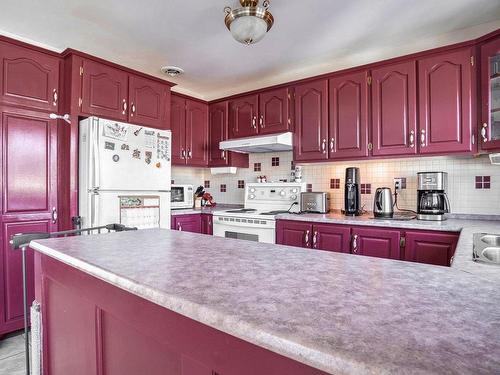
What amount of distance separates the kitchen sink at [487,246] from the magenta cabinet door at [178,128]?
289cm

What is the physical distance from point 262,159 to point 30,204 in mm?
2430

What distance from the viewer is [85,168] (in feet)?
8.02

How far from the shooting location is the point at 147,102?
2998 mm

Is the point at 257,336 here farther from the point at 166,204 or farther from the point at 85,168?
the point at 166,204

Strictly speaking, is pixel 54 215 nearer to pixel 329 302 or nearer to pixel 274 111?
pixel 274 111

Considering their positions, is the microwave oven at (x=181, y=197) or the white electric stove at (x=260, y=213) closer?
the white electric stove at (x=260, y=213)

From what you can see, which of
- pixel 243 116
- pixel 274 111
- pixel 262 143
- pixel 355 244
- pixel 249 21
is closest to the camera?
pixel 249 21

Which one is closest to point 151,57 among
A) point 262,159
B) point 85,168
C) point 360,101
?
point 85,168

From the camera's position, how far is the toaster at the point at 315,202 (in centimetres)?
292

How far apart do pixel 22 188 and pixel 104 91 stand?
1037 mm

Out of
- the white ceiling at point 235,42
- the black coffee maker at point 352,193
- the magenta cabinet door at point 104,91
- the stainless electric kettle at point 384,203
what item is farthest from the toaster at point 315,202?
the magenta cabinet door at point 104,91

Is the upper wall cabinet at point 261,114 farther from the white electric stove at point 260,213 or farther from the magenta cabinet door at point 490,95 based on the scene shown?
the magenta cabinet door at point 490,95

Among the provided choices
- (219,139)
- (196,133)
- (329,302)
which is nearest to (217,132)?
Answer: (219,139)

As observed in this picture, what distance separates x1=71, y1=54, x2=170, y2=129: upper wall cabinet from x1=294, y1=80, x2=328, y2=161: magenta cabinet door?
139cm
